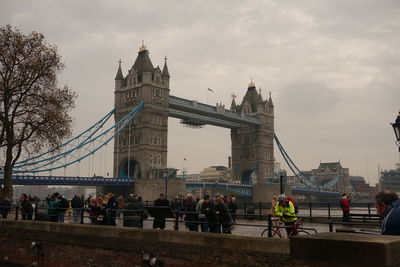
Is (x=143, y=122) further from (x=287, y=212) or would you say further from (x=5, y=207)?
(x=287, y=212)

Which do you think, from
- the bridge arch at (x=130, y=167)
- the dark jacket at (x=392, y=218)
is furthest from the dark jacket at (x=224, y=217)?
the bridge arch at (x=130, y=167)

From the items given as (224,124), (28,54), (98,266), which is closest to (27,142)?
(28,54)

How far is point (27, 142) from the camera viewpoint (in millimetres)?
26438

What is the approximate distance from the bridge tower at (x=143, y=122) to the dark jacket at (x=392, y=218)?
64222 millimetres

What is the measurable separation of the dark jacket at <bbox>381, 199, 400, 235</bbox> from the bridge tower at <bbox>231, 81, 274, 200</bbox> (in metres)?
92.5

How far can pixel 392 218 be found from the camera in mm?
5156

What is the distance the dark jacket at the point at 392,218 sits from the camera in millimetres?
5109

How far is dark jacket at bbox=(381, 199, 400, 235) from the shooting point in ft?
16.8

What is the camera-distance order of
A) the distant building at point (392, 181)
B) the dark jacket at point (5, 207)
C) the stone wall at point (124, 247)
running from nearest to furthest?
the stone wall at point (124, 247) < the dark jacket at point (5, 207) < the distant building at point (392, 181)

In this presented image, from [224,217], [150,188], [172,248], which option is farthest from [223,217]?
[150,188]

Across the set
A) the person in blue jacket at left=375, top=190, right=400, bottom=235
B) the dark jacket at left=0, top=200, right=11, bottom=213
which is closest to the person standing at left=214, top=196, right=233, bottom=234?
the person in blue jacket at left=375, top=190, right=400, bottom=235

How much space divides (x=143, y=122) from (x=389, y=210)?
67.0 metres

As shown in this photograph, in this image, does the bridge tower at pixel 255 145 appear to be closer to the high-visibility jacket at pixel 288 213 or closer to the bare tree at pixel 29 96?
the bare tree at pixel 29 96

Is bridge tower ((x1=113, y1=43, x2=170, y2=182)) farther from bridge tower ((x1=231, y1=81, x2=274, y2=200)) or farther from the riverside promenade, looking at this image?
the riverside promenade
